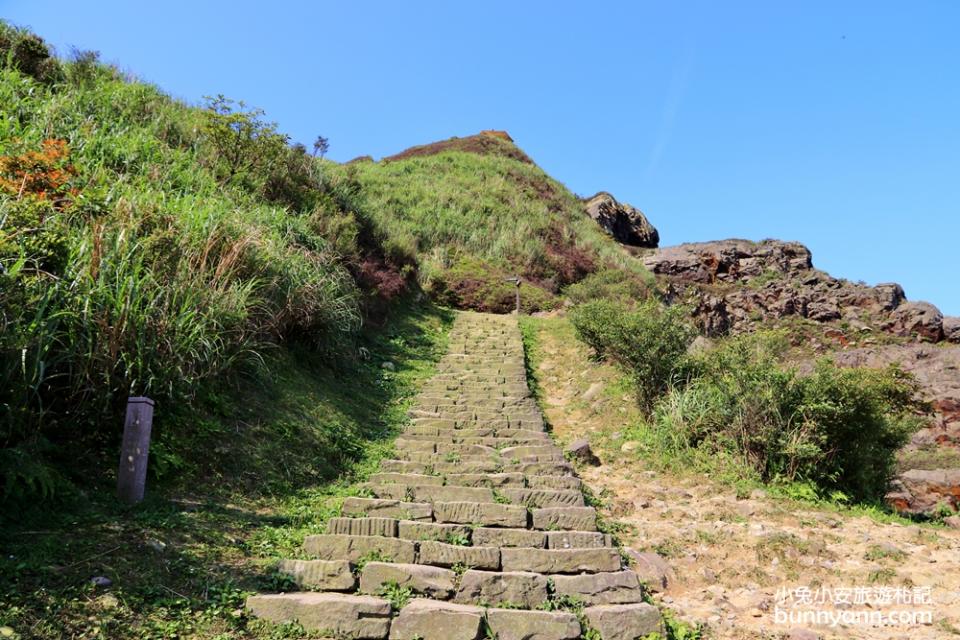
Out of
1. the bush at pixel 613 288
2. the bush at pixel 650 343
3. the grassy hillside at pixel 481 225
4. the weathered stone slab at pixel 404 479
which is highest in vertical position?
the grassy hillside at pixel 481 225

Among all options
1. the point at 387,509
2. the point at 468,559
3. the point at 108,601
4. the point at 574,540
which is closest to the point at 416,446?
the point at 387,509

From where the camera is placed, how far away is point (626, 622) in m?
3.74

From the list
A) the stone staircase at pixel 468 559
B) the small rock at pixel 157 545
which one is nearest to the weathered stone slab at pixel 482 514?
the stone staircase at pixel 468 559

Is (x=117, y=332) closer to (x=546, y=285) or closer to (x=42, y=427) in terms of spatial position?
(x=42, y=427)

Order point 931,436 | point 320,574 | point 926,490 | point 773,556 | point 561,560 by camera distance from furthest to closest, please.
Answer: point 931,436 → point 926,490 → point 773,556 → point 561,560 → point 320,574

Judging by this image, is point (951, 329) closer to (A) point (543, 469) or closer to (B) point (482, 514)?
(A) point (543, 469)

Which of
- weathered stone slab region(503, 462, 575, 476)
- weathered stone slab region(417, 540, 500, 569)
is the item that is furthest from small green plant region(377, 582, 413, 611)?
weathered stone slab region(503, 462, 575, 476)

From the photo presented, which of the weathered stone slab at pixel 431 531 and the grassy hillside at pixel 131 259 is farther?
the weathered stone slab at pixel 431 531

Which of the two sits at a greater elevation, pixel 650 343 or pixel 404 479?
pixel 650 343

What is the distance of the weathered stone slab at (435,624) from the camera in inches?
137

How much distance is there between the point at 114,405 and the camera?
489 cm

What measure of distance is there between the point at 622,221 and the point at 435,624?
36.4 meters

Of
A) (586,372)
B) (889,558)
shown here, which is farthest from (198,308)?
(586,372)

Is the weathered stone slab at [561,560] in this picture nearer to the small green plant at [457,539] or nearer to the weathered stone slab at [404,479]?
the small green plant at [457,539]
